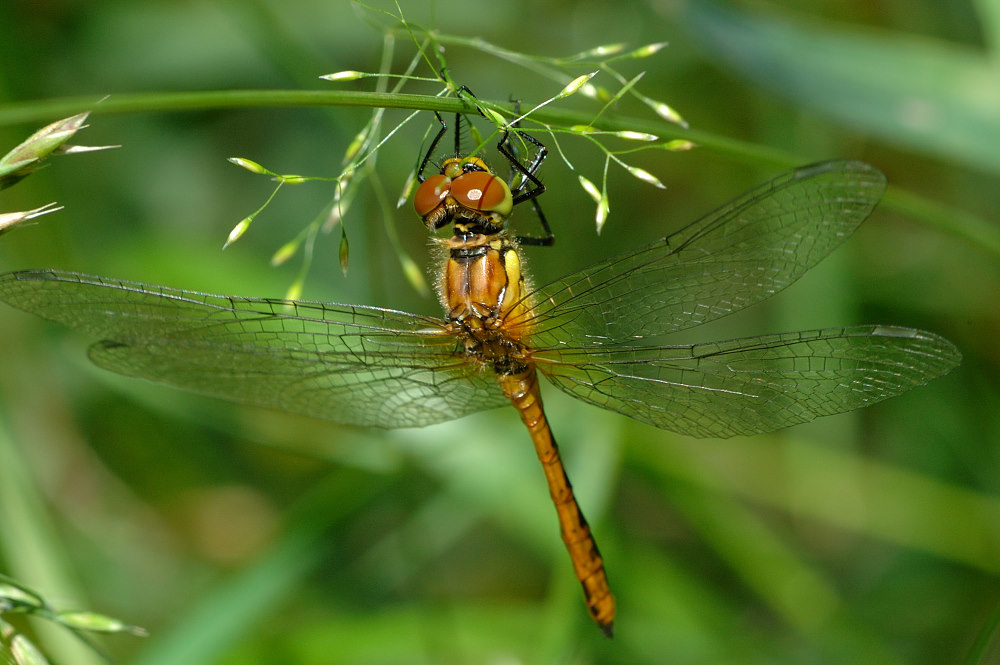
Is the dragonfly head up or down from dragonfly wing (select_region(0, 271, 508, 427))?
up

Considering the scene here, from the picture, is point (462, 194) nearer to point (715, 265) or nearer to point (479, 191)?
point (479, 191)

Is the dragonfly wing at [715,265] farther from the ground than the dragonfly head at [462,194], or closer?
closer

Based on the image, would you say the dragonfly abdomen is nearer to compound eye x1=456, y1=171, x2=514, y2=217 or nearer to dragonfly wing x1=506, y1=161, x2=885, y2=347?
dragonfly wing x1=506, y1=161, x2=885, y2=347

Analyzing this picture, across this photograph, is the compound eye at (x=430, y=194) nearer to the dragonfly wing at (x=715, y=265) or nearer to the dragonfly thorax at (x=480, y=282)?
the dragonfly thorax at (x=480, y=282)

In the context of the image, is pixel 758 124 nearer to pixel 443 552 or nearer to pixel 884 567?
pixel 884 567

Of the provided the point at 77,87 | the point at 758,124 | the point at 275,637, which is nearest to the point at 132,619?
the point at 275,637

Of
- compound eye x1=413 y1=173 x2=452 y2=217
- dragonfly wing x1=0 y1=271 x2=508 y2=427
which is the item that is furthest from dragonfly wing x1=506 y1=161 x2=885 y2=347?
compound eye x1=413 y1=173 x2=452 y2=217

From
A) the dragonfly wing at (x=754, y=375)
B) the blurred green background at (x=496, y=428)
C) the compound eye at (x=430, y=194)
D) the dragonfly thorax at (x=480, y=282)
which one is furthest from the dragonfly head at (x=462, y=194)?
the blurred green background at (x=496, y=428)
